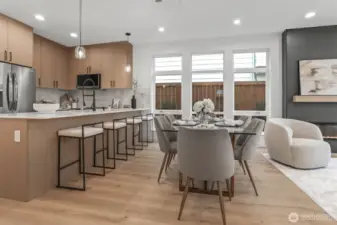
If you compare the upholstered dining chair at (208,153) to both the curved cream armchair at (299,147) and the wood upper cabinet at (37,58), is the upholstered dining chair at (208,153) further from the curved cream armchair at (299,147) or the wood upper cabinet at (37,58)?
the wood upper cabinet at (37,58)

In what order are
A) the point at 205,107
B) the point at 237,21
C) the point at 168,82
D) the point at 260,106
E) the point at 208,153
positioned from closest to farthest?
the point at 208,153, the point at 205,107, the point at 237,21, the point at 260,106, the point at 168,82

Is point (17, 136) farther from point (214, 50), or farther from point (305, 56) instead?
point (305, 56)

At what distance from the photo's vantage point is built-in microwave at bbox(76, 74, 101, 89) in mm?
5652

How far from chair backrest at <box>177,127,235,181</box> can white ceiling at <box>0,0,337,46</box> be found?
95.6 inches

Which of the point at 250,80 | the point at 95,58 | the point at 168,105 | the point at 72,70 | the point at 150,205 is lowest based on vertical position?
the point at 150,205

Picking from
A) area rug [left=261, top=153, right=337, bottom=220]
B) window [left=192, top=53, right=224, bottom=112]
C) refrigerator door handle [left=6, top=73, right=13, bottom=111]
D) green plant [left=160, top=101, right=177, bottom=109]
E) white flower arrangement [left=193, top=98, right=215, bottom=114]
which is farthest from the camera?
green plant [left=160, top=101, right=177, bottom=109]

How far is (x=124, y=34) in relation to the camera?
4.92 metres

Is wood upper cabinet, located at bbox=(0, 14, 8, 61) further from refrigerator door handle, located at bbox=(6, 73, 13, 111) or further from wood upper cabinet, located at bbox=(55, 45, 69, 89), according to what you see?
wood upper cabinet, located at bbox=(55, 45, 69, 89)

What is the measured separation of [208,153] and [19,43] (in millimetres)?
4405

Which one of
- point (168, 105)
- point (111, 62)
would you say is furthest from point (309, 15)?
point (111, 62)

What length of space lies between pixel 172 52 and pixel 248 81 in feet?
7.09

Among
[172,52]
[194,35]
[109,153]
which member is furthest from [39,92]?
[194,35]

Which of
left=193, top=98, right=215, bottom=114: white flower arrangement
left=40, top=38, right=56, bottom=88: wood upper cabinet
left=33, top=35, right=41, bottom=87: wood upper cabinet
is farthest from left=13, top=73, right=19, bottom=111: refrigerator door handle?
left=193, top=98, right=215, bottom=114: white flower arrangement

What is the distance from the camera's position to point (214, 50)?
5.33 m
